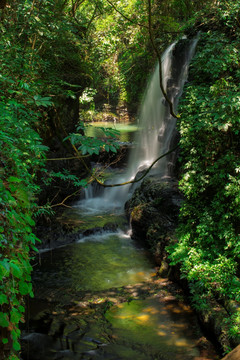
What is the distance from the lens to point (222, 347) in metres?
4.32

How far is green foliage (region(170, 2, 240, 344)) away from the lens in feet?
16.9

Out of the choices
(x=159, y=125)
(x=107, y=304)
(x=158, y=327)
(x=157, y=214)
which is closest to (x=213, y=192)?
(x=157, y=214)

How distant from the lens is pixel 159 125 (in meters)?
12.2

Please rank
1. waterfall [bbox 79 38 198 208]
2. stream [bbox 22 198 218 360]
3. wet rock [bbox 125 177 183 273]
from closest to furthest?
stream [bbox 22 198 218 360], wet rock [bbox 125 177 183 273], waterfall [bbox 79 38 198 208]

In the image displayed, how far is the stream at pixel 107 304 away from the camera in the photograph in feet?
14.7

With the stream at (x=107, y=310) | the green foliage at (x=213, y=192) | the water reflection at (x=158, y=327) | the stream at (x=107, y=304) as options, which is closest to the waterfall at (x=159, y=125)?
the stream at (x=107, y=304)

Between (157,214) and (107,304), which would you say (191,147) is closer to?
(157,214)

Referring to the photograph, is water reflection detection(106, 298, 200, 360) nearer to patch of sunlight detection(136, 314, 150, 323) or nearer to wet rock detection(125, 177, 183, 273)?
patch of sunlight detection(136, 314, 150, 323)

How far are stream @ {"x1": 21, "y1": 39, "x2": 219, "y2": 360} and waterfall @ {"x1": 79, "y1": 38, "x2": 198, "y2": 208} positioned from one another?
0.50 feet

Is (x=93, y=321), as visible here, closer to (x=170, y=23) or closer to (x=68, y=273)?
(x=68, y=273)

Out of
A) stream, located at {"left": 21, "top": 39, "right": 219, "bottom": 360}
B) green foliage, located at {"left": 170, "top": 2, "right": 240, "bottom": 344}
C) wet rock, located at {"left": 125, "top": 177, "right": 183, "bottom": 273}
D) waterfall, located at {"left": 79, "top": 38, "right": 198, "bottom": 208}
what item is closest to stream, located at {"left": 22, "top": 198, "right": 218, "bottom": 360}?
stream, located at {"left": 21, "top": 39, "right": 219, "bottom": 360}

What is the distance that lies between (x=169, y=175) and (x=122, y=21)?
890 cm

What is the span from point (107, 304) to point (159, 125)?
813 cm

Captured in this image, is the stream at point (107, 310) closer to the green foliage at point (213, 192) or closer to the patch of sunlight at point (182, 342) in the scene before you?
the patch of sunlight at point (182, 342)
